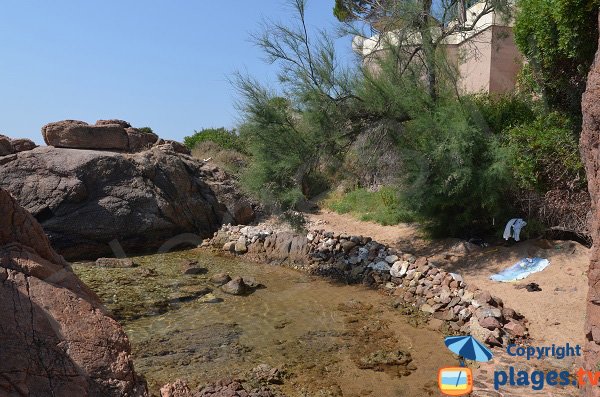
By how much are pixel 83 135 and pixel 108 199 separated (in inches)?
89.0

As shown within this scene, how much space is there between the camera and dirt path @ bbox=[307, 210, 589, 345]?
22.0ft

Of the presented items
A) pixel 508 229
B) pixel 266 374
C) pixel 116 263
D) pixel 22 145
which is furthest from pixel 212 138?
pixel 266 374

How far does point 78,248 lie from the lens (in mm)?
12750

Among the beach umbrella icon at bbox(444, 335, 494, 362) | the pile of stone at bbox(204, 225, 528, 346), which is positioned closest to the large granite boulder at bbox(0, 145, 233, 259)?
the pile of stone at bbox(204, 225, 528, 346)

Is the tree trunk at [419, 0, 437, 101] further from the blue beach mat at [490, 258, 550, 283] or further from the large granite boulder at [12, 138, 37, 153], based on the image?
the large granite boulder at [12, 138, 37, 153]

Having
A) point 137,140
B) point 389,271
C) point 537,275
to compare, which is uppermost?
point 137,140

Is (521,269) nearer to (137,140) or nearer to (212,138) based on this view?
(137,140)

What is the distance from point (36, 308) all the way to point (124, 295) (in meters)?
6.05

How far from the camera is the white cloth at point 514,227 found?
9.11 meters

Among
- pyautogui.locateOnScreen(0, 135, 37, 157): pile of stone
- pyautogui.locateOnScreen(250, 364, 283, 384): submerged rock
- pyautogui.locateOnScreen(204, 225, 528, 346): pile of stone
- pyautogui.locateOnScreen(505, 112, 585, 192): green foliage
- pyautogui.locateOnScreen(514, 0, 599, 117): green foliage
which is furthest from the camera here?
pyautogui.locateOnScreen(0, 135, 37, 157): pile of stone

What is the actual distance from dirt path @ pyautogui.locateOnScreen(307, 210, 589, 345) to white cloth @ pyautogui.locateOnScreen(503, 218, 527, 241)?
26 centimetres

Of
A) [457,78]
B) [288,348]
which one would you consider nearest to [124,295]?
[288,348]

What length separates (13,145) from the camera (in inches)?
542

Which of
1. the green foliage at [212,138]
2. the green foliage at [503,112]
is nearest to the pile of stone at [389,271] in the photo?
the green foliage at [503,112]
